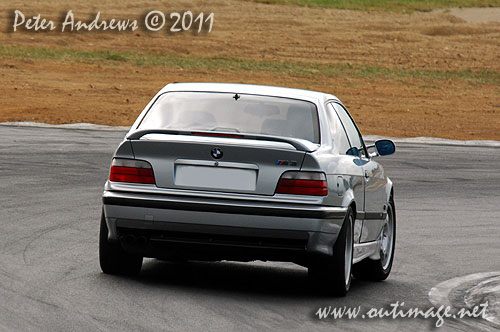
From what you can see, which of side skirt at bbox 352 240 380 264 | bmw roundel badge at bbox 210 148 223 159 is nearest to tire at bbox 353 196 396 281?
side skirt at bbox 352 240 380 264

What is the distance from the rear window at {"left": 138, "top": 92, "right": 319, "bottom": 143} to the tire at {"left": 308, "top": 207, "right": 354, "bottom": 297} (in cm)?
71

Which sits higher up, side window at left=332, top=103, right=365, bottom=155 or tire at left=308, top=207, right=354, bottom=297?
side window at left=332, top=103, right=365, bottom=155

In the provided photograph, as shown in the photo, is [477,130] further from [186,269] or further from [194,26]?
[194,26]

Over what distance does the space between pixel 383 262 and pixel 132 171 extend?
8.67ft

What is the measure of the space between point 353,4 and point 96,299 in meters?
65.0

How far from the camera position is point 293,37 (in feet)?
175

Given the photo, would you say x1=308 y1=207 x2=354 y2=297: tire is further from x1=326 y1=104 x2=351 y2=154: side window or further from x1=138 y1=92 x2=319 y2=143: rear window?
x1=138 y1=92 x2=319 y2=143: rear window

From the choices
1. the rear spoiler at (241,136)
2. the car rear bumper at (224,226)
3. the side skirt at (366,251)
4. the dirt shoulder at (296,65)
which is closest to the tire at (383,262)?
the side skirt at (366,251)

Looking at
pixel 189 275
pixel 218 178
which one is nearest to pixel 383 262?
pixel 189 275

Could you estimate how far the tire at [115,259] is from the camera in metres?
8.64

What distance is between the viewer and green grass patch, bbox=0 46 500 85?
43.2 m

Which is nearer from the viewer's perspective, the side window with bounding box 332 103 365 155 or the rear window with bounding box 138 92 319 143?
the rear window with bounding box 138 92 319 143

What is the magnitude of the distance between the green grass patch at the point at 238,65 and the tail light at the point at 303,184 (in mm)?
34122

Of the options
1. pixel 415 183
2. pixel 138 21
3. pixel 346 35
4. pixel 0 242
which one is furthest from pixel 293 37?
pixel 0 242
